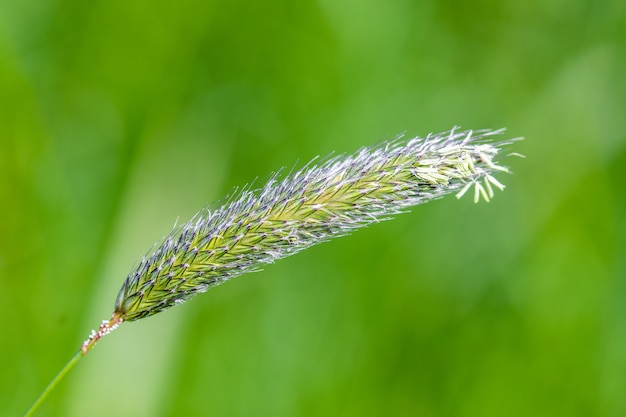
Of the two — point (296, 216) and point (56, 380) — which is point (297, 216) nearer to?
point (296, 216)

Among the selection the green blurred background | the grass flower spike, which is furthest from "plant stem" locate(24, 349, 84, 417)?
the green blurred background

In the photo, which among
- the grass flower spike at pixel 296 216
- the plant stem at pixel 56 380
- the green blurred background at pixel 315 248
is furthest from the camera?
the green blurred background at pixel 315 248

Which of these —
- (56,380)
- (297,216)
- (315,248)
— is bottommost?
(56,380)

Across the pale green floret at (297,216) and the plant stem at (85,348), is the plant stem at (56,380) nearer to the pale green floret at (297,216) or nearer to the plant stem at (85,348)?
the plant stem at (85,348)

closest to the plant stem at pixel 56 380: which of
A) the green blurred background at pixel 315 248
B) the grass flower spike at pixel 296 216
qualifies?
the grass flower spike at pixel 296 216

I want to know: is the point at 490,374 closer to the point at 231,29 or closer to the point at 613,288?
the point at 613,288

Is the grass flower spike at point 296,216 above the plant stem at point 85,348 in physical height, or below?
above

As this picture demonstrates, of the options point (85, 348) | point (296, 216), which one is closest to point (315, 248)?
point (296, 216)

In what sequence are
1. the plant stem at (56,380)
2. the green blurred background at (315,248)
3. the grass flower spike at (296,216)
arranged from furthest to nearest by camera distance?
the green blurred background at (315,248)
the grass flower spike at (296,216)
the plant stem at (56,380)

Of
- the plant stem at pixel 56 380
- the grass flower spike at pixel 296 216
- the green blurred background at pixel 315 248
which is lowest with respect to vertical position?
the plant stem at pixel 56 380
